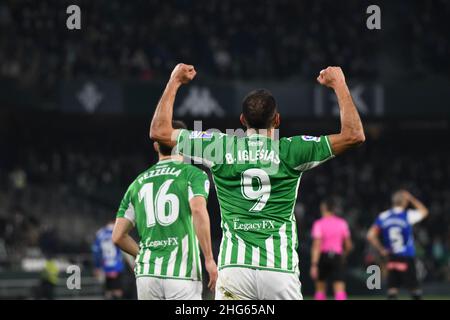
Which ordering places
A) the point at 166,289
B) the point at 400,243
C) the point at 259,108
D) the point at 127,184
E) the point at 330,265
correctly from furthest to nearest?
the point at 127,184 → the point at 330,265 → the point at 400,243 → the point at 166,289 → the point at 259,108

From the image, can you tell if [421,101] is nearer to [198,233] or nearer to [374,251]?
[374,251]

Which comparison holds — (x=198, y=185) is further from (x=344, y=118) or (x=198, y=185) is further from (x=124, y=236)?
(x=344, y=118)

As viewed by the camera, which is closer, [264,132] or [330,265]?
[264,132]

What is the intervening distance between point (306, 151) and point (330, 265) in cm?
1082

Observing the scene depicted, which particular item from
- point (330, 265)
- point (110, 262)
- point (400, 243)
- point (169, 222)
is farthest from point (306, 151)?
point (110, 262)

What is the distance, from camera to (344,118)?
5430 mm

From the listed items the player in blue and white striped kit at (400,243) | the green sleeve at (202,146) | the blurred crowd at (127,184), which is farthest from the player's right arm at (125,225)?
the blurred crowd at (127,184)

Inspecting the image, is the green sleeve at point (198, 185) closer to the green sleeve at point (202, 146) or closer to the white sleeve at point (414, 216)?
the green sleeve at point (202, 146)

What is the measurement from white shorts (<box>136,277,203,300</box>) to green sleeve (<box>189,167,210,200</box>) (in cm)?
67

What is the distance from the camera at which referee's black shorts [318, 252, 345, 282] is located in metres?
16.2

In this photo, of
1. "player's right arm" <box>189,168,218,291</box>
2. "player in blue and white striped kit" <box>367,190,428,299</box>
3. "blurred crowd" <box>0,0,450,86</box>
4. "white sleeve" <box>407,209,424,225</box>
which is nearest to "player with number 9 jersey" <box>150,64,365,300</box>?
"player's right arm" <box>189,168,218,291</box>

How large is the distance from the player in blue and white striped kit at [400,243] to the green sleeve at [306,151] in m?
9.65

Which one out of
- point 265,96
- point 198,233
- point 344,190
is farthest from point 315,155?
point 344,190

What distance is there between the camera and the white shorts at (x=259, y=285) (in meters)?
5.56
